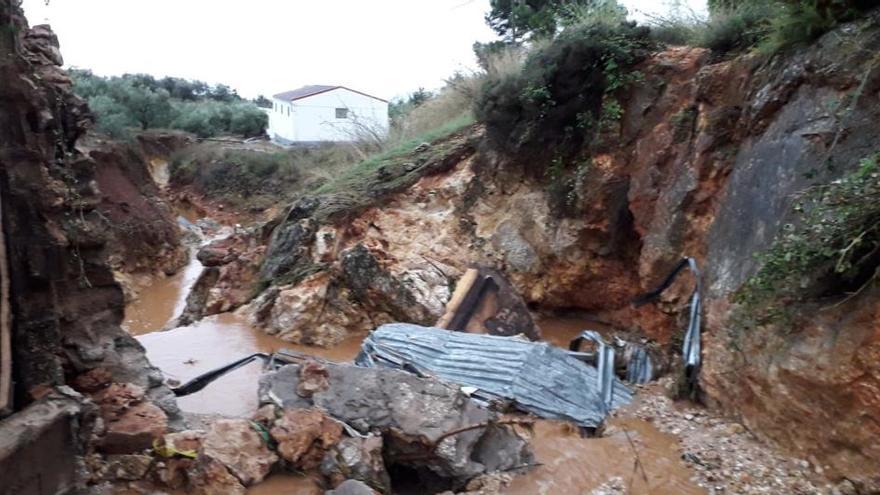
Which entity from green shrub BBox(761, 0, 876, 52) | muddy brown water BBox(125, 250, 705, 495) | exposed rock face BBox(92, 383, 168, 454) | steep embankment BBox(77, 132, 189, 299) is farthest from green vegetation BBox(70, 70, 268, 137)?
green shrub BBox(761, 0, 876, 52)

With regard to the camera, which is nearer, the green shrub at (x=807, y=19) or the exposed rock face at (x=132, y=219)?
the green shrub at (x=807, y=19)

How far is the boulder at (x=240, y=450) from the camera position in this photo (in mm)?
4008

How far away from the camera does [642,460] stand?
461 centimetres

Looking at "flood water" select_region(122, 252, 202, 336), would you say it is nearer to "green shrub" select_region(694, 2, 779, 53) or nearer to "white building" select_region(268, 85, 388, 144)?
"green shrub" select_region(694, 2, 779, 53)

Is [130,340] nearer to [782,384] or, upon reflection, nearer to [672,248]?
[782,384]

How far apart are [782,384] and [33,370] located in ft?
14.9

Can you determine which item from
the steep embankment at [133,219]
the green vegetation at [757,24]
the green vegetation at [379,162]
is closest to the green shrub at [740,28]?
the green vegetation at [757,24]

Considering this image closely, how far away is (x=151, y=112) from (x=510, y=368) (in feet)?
98.1

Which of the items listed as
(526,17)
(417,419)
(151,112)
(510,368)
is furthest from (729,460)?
(151,112)

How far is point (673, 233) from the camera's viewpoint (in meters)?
6.93

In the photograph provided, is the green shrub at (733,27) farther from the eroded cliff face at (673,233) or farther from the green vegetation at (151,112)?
the green vegetation at (151,112)

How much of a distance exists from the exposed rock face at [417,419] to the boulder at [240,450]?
391 mm

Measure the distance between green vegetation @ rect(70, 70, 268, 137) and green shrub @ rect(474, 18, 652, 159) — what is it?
740 inches

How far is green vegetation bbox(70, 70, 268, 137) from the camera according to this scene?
26.0m
